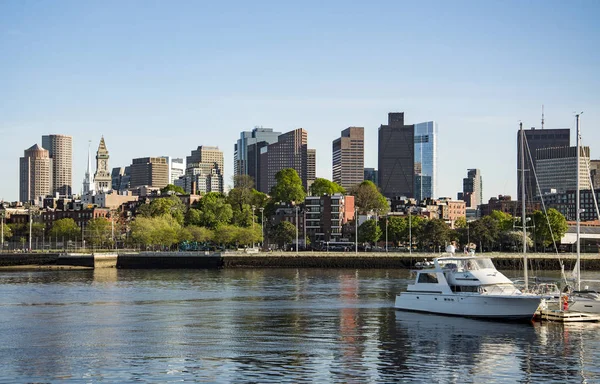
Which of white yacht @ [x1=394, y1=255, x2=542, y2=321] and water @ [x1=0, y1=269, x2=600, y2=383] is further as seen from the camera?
white yacht @ [x1=394, y1=255, x2=542, y2=321]

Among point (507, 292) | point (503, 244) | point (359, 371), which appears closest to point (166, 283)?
point (507, 292)

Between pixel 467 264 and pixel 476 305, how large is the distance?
157 inches

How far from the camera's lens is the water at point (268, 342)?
154 feet

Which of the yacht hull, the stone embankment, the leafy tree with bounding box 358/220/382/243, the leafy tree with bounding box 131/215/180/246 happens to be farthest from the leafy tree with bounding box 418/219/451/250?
the yacht hull

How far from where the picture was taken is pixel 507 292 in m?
68.4

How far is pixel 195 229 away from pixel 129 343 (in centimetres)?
12807

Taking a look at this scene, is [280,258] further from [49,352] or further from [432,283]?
[49,352]

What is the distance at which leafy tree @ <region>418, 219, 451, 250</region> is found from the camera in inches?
7402

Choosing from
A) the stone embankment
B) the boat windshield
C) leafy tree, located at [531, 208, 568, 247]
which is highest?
leafy tree, located at [531, 208, 568, 247]

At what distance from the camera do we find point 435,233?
188000 millimetres

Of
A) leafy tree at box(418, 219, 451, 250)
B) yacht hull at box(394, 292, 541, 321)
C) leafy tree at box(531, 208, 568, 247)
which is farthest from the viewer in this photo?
leafy tree at box(418, 219, 451, 250)

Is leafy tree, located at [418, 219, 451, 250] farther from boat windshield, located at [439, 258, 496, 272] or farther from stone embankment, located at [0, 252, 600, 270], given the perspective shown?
boat windshield, located at [439, 258, 496, 272]

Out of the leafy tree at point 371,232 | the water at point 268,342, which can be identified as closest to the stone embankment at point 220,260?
the leafy tree at point 371,232

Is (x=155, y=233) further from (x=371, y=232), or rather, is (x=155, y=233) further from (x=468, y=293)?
(x=468, y=293)
